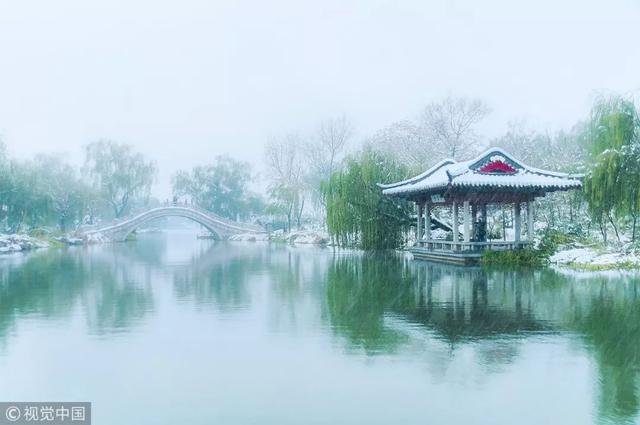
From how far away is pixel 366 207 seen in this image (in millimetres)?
23703

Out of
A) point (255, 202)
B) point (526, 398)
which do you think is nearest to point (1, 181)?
point (255, 202)

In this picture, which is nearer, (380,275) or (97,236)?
(380,275)

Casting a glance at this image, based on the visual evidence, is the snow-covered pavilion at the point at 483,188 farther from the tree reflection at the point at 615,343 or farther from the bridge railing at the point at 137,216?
the bridge railing at the point at 137,216

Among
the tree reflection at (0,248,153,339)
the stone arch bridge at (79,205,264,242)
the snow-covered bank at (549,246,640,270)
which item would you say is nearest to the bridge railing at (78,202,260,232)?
the stone arch bridge at (79,205,264,242)

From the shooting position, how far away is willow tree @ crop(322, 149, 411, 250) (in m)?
23.7

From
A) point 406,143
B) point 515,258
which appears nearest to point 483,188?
point 515,258

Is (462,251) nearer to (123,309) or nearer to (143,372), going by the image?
(123,309)

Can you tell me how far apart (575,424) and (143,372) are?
3.71 m

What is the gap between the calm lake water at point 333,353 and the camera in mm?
4852

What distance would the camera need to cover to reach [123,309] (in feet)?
32.5

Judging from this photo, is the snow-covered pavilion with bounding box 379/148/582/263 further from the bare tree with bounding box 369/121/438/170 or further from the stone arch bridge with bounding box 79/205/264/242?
the stone arch bridge with bounding box 79/205/264/242

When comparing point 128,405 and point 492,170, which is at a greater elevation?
point 492,170

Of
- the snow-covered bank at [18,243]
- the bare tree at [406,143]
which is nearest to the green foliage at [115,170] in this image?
the snow-covered bank at [18,243]

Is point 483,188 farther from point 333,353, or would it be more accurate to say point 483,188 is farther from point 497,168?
point 333,353
